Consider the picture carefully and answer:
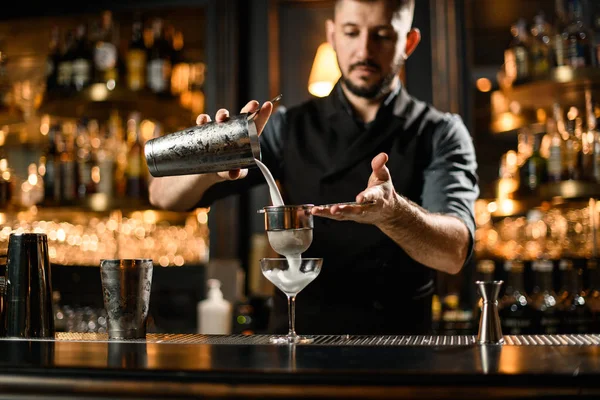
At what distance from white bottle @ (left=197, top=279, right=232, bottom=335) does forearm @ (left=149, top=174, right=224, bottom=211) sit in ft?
3.19

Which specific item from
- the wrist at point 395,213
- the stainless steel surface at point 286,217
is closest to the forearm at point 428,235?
the wrist at point 395,213

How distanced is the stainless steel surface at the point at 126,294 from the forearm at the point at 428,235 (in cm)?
52

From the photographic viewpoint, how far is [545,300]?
302cm

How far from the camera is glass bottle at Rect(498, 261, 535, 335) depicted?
296cm

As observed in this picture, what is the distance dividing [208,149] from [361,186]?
0.77 metres

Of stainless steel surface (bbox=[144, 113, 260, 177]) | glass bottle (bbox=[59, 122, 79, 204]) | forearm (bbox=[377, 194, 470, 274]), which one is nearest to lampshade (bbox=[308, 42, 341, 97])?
glass bottle (bbox=[59, 122, 79, 204])

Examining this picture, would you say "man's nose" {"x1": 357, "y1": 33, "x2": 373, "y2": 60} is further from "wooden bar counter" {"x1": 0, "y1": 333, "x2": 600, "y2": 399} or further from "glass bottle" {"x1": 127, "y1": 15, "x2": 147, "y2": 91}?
"glass bottle" {"x1": 127, "y1": 15, "x2": 147, "y2": 91}

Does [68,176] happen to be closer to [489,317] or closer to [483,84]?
[483,84]

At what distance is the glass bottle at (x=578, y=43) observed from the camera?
10.0ft

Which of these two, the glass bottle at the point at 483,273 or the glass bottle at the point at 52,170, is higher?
the glass bottle at the point at 52,170

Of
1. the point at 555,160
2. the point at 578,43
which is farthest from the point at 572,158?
the point at 578,43

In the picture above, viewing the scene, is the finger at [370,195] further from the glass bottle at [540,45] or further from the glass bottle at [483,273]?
the glass bottle at [540,45]

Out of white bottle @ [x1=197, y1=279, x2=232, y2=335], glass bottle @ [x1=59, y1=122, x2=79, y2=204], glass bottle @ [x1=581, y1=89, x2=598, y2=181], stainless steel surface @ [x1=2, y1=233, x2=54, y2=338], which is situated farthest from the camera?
glass bottle @ [x1=59, y1=122, x2=79, y2=204]

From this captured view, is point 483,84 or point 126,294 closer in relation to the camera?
point 126,294
